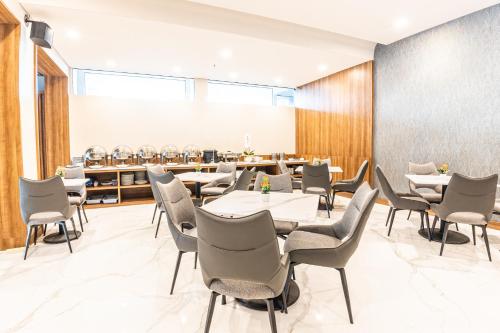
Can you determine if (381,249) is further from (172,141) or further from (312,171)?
(172,141)

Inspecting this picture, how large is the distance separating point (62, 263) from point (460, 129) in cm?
574

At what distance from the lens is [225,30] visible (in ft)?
14.7

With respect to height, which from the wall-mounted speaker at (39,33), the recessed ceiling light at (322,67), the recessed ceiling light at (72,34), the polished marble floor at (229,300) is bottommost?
the polished marble floor at (229,300)

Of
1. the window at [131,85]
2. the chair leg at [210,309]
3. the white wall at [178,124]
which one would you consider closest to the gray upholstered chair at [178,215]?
the chair leg at [210,309]

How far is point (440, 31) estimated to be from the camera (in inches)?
191

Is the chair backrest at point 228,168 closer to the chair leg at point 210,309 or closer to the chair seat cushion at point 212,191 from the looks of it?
the chair seat cushion at point 212,191

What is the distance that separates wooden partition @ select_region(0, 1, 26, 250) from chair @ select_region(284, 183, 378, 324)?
332 centimetres

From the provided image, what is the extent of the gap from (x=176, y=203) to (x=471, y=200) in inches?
118

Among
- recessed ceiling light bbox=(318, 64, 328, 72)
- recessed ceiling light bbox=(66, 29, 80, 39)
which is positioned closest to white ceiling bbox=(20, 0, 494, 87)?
recessed ceiling light bbox=(66, 29, 80, 39)

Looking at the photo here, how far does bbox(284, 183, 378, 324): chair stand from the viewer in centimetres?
193

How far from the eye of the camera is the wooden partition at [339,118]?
629 centimetres

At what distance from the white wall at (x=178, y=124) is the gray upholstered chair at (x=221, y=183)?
6.99ft

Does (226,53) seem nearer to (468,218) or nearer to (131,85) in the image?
(131,85)

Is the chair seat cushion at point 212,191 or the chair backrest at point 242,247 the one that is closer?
the chair backrest at point 242,247
